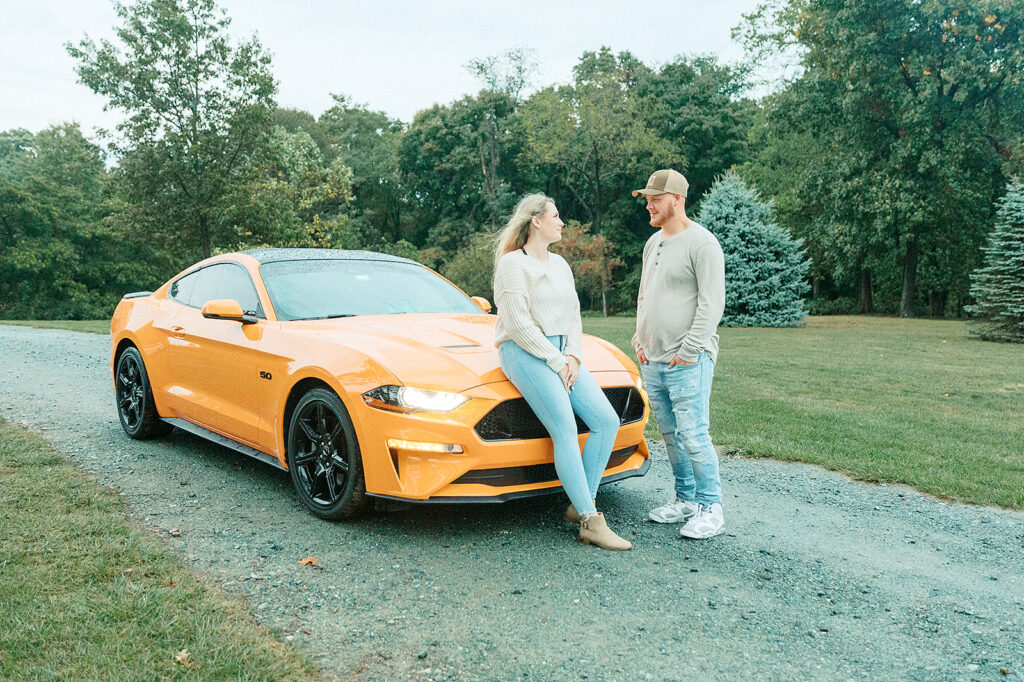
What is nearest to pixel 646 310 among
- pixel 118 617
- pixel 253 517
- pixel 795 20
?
pixel 253 517

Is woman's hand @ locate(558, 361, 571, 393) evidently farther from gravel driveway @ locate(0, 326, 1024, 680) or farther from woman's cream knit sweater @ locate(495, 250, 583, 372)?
gravel driveway @ locate(0, 326, 1024, 680)

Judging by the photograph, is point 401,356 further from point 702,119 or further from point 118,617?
point 702,119

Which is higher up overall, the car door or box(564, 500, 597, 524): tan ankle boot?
the car door

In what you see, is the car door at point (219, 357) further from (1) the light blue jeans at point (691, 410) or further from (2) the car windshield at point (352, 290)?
(1) the light blue jeans at point (691, 410)

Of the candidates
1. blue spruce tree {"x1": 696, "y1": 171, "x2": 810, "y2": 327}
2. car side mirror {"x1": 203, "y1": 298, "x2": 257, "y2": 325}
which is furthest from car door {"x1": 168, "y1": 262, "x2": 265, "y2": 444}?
blue spruce tree {"x1": 696, "y1": 171, "x2": 810, "y2": 327}

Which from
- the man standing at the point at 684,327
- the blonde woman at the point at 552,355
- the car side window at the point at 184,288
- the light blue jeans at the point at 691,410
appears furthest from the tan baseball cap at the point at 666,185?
the car side window at the point at 184,288

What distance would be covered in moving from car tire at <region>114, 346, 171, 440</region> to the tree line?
18703 mm

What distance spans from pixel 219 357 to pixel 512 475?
239cm

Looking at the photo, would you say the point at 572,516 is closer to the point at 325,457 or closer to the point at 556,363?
the point at 556,363

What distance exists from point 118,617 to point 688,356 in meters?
2.93

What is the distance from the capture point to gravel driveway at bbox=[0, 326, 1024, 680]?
2.92 m

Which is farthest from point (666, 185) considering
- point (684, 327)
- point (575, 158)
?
point (575, 158)

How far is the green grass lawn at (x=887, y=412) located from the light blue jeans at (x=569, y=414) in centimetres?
260

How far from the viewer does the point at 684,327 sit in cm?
430
